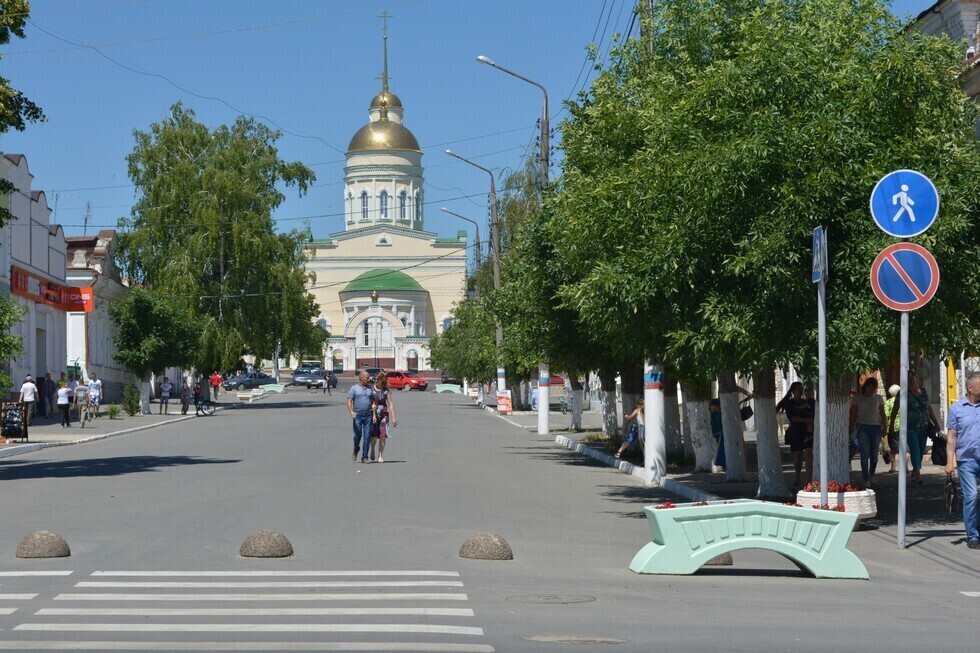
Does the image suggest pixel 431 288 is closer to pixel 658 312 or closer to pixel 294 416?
pixel 294 416

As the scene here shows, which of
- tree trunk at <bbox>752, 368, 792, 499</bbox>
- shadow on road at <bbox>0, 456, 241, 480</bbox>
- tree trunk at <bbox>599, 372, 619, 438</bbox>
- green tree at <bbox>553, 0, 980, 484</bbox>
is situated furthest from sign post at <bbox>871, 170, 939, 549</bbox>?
tree trunk at <bbox>599, 372, 619, 438</bbox>

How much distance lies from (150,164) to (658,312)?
174 ft

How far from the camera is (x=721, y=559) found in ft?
38.3

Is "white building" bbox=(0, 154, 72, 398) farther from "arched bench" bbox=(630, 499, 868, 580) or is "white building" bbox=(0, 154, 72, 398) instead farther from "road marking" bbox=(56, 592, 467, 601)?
"arched bench" bbox=(630, 499, 868, 580)

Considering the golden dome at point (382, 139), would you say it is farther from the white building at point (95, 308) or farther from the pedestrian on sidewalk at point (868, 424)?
the pedestrian on sidewalk at point (868, 424)

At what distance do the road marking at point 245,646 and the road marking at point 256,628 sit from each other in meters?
0.40

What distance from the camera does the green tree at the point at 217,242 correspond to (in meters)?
62.6

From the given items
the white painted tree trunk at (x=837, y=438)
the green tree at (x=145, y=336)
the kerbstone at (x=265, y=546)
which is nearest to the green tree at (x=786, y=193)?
the white painted tree trunk at (x=837, y=438)

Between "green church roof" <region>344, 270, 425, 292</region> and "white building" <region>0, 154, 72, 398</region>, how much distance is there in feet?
271

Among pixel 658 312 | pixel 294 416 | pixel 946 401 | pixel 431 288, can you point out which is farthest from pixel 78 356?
pixel 431 288

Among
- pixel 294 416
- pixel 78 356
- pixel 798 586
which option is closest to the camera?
pixel 798 586

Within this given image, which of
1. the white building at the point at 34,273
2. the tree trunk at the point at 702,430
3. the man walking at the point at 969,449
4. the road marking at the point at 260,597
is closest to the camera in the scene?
the road marking at the point at 260,597

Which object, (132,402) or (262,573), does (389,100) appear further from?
(262,573)

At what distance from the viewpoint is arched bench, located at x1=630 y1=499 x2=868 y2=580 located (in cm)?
1097
